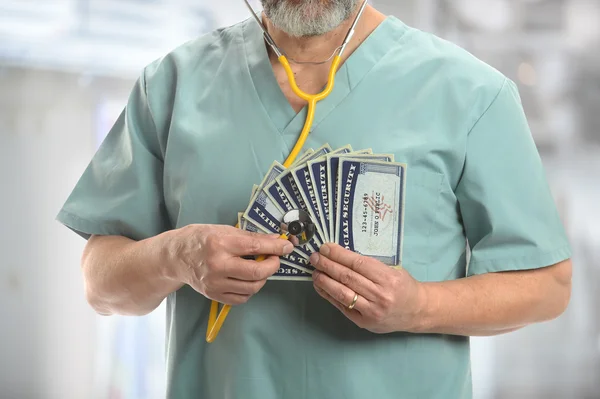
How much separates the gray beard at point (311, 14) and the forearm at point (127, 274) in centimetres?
37

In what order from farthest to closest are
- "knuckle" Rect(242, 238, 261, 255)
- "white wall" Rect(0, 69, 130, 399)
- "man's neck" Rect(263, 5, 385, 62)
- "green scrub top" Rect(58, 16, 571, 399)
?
"white wall" Rect(0, 69, 130, 399) < "man's neck" Rect(263, 5, 385, 62) < "green scrub top" Rect(58, 16, 571, 399) < "knuckle" Rect(242, 238, 261, 255)

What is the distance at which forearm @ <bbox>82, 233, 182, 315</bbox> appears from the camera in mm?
1159

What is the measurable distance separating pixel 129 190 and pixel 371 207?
472mm

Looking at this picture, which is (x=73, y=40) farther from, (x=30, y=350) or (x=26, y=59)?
(x=30, y=350)

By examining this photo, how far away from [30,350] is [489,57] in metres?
1.90

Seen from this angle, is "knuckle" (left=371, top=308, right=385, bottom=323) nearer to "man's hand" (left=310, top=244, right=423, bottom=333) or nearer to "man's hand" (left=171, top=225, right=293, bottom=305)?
"man's hand" (left=310, top=244, right=423, bottom=333)

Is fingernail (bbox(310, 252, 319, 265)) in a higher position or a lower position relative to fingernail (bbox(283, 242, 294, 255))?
lower

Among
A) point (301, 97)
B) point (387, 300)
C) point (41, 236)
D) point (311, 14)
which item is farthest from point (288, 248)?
point (41, 236)

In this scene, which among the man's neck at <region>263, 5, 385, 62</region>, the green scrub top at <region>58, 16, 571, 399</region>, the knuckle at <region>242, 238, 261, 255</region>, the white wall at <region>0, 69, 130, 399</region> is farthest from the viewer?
the white wall at <region>0, 69, 130, 399</region>

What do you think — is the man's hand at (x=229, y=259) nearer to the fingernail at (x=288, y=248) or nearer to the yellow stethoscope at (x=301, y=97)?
the fingernail at (x=288, y=248)

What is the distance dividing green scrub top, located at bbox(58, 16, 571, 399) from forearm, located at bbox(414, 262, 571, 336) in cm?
3

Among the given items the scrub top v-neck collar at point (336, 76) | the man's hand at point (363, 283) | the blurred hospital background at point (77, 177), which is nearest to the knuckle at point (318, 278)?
the man's hand at point (363, 283)

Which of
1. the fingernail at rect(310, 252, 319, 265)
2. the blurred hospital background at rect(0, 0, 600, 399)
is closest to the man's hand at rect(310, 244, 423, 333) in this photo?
the fingernail at rect(310, 252, 319, 265)

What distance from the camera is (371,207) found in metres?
1.03
